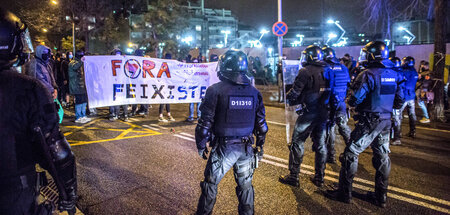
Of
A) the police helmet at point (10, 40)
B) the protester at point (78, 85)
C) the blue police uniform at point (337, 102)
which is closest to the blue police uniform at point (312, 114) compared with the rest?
the blue police uniform at point (337, 102)

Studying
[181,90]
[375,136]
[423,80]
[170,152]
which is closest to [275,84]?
[423,80]

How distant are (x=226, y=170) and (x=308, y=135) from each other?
208 centimetres

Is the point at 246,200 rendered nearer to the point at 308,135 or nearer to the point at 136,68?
the point at 308,135

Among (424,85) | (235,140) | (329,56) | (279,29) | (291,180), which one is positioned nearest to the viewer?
(235,140)

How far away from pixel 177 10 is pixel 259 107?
3530 cm

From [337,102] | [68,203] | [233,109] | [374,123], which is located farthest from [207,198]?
[337,102]

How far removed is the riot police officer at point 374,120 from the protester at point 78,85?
816 cm

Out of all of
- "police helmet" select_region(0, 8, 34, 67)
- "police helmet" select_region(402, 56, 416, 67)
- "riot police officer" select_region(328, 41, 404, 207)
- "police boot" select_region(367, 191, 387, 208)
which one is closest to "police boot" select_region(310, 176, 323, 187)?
"riot police officer" select_region(328, 41, 404, 207)

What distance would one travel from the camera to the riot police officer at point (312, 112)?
4664 mm

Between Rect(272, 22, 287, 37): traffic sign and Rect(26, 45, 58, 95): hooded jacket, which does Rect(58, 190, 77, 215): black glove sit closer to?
Rect(26, 45, 58, 95): hooded jacket

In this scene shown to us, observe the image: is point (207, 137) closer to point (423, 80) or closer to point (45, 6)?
point (423, 80)

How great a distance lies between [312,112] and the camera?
4695 millimetres

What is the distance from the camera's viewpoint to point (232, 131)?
10.1ft

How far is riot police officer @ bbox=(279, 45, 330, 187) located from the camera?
15.3ft
